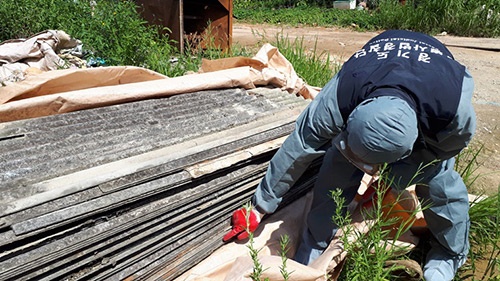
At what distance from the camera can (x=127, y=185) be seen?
1.63 meters

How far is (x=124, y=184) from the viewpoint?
162cm

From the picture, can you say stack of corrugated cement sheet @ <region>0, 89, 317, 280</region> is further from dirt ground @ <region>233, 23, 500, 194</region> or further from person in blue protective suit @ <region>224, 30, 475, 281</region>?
dirt ground @ <region>233, 23, 500, 194</region>

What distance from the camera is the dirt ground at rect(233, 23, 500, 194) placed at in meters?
3.57

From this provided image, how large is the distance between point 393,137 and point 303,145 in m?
0.47

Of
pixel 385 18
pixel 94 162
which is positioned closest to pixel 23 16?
pixel 94 162

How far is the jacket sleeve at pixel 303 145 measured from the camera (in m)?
1.76

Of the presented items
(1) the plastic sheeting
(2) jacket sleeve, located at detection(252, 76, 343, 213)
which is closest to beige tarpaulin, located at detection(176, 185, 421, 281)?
(2) jacket sleeve, located at detection(252, 76, 343, 213)

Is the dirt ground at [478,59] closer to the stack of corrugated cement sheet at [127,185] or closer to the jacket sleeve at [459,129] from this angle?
the jacket sleeve at [459,129]

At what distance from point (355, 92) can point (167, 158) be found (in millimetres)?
869

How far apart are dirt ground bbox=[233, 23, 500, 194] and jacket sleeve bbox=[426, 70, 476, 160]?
1.05 meters

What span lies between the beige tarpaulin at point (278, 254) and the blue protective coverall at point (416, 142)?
0.51ft

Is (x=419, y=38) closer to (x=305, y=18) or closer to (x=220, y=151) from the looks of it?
(x=220, y=151)

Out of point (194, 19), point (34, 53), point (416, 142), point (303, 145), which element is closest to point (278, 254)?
point (303, 145)

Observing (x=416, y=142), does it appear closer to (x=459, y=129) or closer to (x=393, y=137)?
(x=459, y=129)
